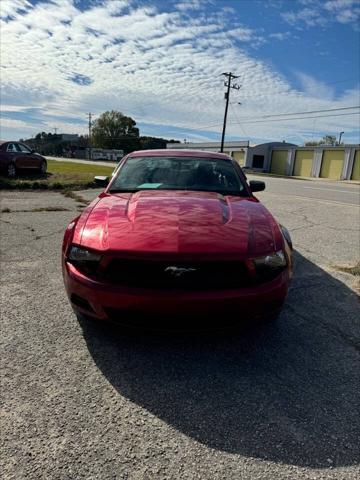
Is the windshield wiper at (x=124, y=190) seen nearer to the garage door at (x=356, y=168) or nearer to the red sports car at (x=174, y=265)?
the red sports car at (x=174, y=265)

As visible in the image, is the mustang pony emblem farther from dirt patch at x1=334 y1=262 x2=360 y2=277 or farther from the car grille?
dirt patch at x1=334 y1=262 x2=360 y2=277

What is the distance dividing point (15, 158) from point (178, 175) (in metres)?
12.2

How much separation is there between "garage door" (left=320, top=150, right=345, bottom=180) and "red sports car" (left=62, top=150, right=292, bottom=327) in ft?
139

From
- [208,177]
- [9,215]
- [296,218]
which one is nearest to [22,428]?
[208,177]

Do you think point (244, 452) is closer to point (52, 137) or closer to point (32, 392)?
point (32, 392)

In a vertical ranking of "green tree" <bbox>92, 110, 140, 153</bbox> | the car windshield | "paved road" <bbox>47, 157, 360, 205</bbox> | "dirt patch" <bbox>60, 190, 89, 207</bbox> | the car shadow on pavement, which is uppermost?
"green tree" <bbox>92, 110, 140, 153</bbox>

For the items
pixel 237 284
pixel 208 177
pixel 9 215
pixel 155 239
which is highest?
pixel 208 177

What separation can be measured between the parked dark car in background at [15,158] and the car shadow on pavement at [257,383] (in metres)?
12.8

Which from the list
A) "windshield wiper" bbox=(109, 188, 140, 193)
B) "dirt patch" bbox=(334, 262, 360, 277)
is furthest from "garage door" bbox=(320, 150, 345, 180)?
"windshield wiper" bbox=(109, 188, 140, 193)

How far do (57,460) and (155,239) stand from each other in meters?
1.30

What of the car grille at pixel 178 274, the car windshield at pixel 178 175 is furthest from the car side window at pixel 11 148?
the car grille at pixel 178 274

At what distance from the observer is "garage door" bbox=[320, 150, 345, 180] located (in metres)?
40.4

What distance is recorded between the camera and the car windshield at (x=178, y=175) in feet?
12.0

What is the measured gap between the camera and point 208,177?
3828 mm
